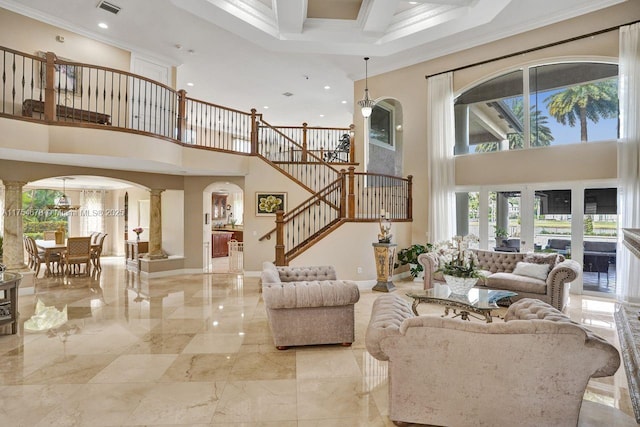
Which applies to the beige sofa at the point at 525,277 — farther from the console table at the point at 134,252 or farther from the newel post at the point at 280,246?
the console table at the point at 134,252

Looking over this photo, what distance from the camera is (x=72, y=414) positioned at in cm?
262

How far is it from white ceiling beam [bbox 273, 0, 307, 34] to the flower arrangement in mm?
4907

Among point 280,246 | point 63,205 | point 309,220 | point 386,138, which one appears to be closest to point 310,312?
point 280,246

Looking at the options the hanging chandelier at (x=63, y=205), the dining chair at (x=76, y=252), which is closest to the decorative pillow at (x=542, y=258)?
the dining chair at (x=76, y=252)

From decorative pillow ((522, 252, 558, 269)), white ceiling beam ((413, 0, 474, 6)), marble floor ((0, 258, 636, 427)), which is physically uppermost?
white ceiling beam ((413, 0, 474, 6))

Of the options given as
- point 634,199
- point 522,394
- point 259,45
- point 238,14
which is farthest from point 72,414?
point 634,199

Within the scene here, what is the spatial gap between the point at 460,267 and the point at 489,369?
2.16m

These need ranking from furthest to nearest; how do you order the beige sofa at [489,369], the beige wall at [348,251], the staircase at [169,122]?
the beige wall at [348,251] < the staircase at [169,122] < the beige sofa at [489,369]

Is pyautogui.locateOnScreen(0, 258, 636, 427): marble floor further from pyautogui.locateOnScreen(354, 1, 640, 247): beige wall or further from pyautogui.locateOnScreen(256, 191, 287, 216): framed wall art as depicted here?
pyautogui.locateOnScreen(256, 191, 287, 216): framed wall art

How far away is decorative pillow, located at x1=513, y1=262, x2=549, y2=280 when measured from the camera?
215 inches

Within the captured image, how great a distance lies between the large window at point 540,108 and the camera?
6020mm

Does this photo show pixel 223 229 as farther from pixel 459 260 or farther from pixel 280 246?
pixel 459 260

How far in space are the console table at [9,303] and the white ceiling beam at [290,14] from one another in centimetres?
590

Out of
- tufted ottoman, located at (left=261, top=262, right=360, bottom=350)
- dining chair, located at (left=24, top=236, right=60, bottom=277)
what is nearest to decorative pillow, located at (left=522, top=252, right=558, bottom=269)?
tufted ottoman, located at (left=261, top=262, right=360, bottom=350)
